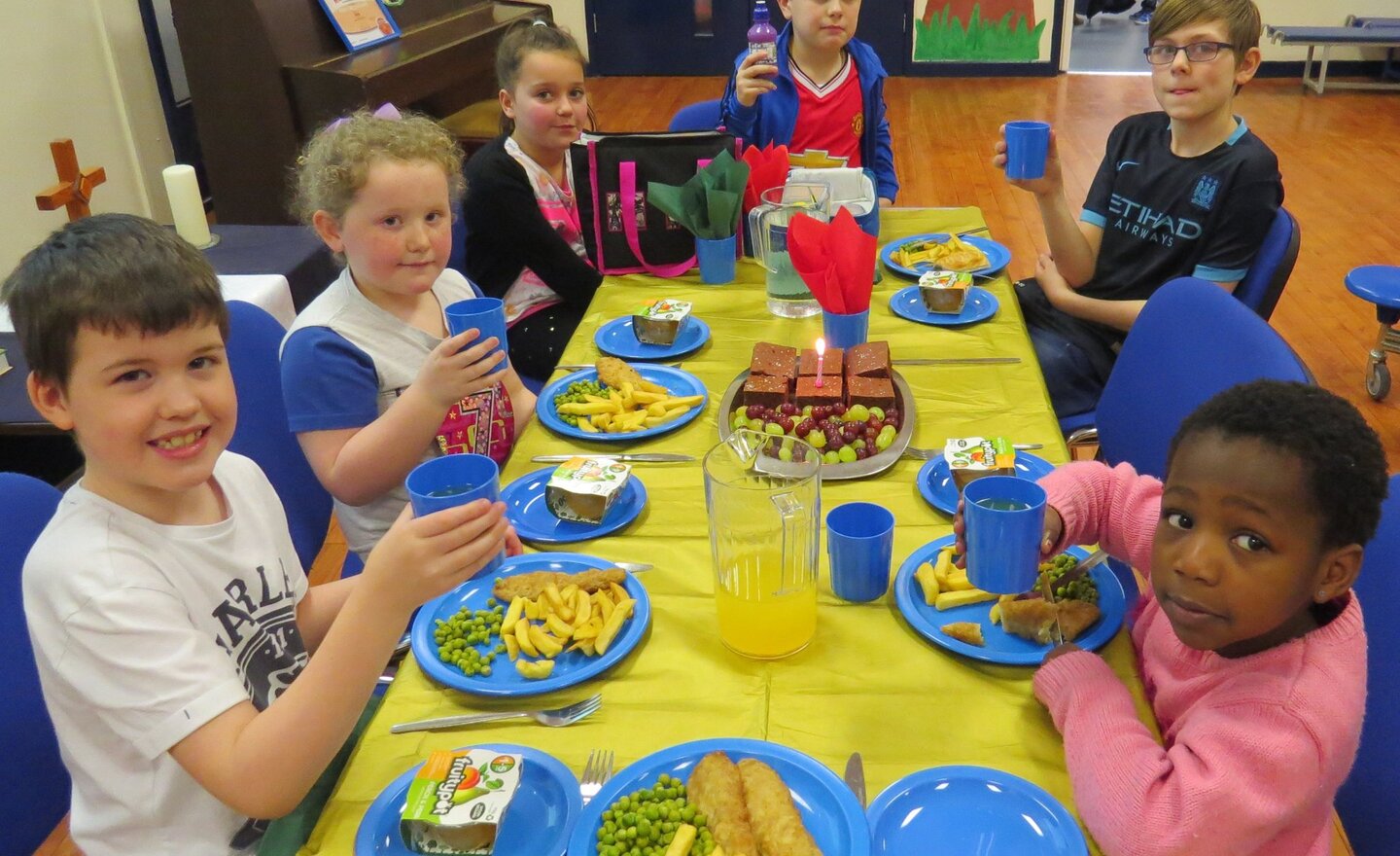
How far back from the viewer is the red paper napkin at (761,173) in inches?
91.0

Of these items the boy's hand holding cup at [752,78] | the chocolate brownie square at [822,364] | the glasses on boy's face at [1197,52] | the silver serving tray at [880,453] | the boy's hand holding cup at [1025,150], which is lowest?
the silver serving tray at [880,453]

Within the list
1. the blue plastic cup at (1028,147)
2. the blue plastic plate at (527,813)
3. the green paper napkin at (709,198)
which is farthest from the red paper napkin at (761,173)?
the blue plastic plate at (527,813)

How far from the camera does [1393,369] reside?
3.64m

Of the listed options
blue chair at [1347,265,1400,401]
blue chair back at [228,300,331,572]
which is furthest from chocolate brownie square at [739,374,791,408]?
blue chair at [1347,265,1400,401]

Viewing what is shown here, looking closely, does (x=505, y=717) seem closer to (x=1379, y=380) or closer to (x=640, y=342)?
(x=640, y=342)

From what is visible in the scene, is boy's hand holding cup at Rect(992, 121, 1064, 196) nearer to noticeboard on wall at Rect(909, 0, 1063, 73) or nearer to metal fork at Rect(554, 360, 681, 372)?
metal fork at Rect(554, 360, 681, 372)

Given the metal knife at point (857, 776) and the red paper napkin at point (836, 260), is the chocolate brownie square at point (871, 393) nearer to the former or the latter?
the red paper napkin at point (836, 260)

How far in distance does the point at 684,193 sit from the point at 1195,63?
41.8 inches

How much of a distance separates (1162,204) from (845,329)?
35.2 inches

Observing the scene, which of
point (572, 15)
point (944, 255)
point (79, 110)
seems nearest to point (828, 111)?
point (944, 255)

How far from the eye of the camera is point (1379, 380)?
3.40 metres

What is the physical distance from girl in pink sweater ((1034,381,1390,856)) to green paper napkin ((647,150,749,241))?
1323 mm

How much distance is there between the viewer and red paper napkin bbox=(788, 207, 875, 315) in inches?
71.4

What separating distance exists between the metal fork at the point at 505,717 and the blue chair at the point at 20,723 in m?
0.48
